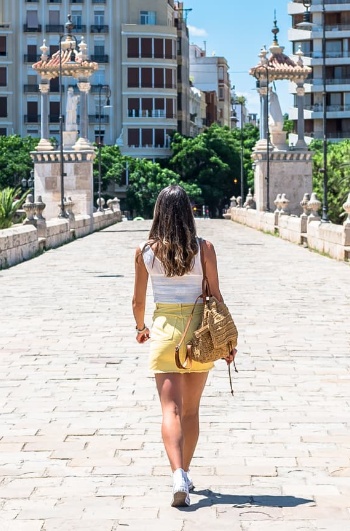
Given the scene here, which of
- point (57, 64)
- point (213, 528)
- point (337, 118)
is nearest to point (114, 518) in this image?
point (213, 528)

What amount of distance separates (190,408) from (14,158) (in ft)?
259

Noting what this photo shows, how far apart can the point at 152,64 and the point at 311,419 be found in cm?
8524

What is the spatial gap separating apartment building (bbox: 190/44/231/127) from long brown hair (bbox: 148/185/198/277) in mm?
129110

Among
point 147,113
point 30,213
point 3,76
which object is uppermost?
point 3,76

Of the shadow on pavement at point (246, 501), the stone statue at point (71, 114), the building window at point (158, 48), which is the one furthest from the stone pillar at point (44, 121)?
the shadow on pavement at point (246, 501)

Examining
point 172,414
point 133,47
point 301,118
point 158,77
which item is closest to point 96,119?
point 158,77

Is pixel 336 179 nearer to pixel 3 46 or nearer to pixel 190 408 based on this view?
pixel 3 46

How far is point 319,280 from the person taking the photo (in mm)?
22031

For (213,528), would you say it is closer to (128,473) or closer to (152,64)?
(128,473)

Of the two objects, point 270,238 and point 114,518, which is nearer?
point 114,518

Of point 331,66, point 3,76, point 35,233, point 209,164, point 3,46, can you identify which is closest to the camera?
point 35,233

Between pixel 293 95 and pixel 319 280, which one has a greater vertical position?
pixel 293 95

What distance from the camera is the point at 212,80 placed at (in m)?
144

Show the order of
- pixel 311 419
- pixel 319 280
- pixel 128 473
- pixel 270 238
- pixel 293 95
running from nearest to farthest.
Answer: pixel 128 473
pixel 311 419
pixel 319 280
pixel 270 238
pixel 293 95
